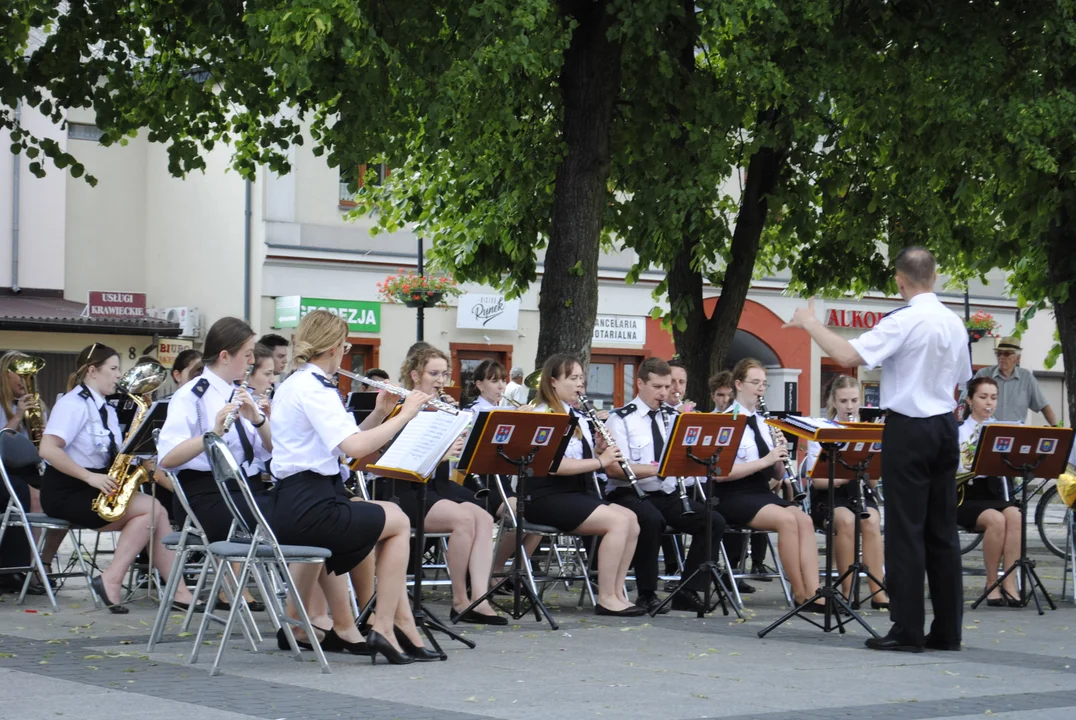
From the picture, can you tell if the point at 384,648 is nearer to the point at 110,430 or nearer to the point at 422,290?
the point at 110,430

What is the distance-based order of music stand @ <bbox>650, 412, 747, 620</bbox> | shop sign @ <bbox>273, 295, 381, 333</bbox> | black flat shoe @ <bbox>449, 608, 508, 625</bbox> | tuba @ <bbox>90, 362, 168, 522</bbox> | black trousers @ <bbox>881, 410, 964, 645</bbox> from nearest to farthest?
1. black trousers @ <bbox>881, 410, 964, 645</bbox>
2. black flat shoe @ <bbox>449, 608, 508, 625</bbox>
3. music stand @ <bbox>650, 412, 747, 620</bbox>
4. tuba @ <bbox>90, 362, 168, 522</bbox>
5. shop sign @ <bbox>273, 295, 381, 333</bbox>

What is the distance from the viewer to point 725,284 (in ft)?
56.4

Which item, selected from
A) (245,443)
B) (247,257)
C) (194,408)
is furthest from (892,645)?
(247,257)

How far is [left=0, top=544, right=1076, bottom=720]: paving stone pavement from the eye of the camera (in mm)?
6801

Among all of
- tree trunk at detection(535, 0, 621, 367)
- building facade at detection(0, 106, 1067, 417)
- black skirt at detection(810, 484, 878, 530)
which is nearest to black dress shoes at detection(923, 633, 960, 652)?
black skirt at detection(810, 484, 878, 530)

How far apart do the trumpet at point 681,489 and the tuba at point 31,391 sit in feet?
14.3

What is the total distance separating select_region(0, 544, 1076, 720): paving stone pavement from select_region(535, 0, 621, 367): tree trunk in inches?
139

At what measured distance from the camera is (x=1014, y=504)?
39.0ft

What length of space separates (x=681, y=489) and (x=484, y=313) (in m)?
18.7

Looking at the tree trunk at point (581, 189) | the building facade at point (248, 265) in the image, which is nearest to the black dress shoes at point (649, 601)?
the tree trunk at point (581, 189)

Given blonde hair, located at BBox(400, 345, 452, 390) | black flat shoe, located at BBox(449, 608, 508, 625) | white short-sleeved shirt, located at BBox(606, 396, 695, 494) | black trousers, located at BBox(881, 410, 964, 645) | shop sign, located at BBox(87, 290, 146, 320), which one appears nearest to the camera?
black trousers, located at BBox(881, 410, 964, 645)

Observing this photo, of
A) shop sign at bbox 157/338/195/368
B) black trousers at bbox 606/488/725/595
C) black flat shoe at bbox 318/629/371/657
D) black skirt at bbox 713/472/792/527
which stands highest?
shop sign at bbox 157/338/195/368

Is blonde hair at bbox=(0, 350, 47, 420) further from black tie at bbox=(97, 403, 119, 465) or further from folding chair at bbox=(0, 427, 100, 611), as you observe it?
black tie at bbox=(97, 403, 119, 465)

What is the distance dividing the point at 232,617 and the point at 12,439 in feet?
13.5
